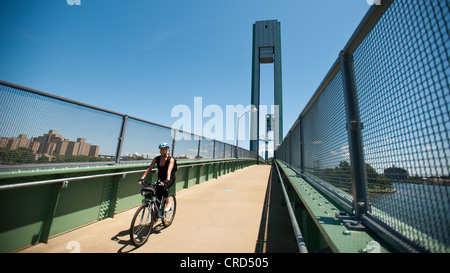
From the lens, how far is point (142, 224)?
3168 mm

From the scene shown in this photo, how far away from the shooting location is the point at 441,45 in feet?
3.18

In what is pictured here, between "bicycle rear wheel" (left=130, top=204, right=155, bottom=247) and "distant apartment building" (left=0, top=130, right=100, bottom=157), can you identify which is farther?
"bicycle rear wheel" (left=130, top=204, right=155, bottom=247)

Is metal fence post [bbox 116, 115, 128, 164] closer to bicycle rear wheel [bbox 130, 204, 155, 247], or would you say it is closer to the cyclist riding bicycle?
the cyclist riding bicycle

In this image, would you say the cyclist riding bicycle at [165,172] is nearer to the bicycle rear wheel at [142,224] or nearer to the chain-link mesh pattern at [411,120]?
the bicycle rear wheel at [142,224]

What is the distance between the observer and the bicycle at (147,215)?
→ 3.09m

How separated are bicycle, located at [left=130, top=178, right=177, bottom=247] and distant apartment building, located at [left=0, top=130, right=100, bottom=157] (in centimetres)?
147

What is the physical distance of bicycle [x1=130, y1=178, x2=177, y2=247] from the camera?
309 cm

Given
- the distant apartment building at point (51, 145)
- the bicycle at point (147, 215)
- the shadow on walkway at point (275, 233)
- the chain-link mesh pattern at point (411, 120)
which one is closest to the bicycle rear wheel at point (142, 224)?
the bicycle at point (147, 215)

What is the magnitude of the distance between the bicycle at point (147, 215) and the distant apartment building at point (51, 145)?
147 cm

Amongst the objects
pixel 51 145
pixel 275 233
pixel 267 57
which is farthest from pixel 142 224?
pixel 267 57

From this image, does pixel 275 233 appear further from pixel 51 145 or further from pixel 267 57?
pixel 267 57

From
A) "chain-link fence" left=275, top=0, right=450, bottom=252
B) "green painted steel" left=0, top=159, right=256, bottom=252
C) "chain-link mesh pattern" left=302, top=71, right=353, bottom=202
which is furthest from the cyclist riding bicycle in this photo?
"chain-link fence" left=275, top=0, right=450, bottom=252
